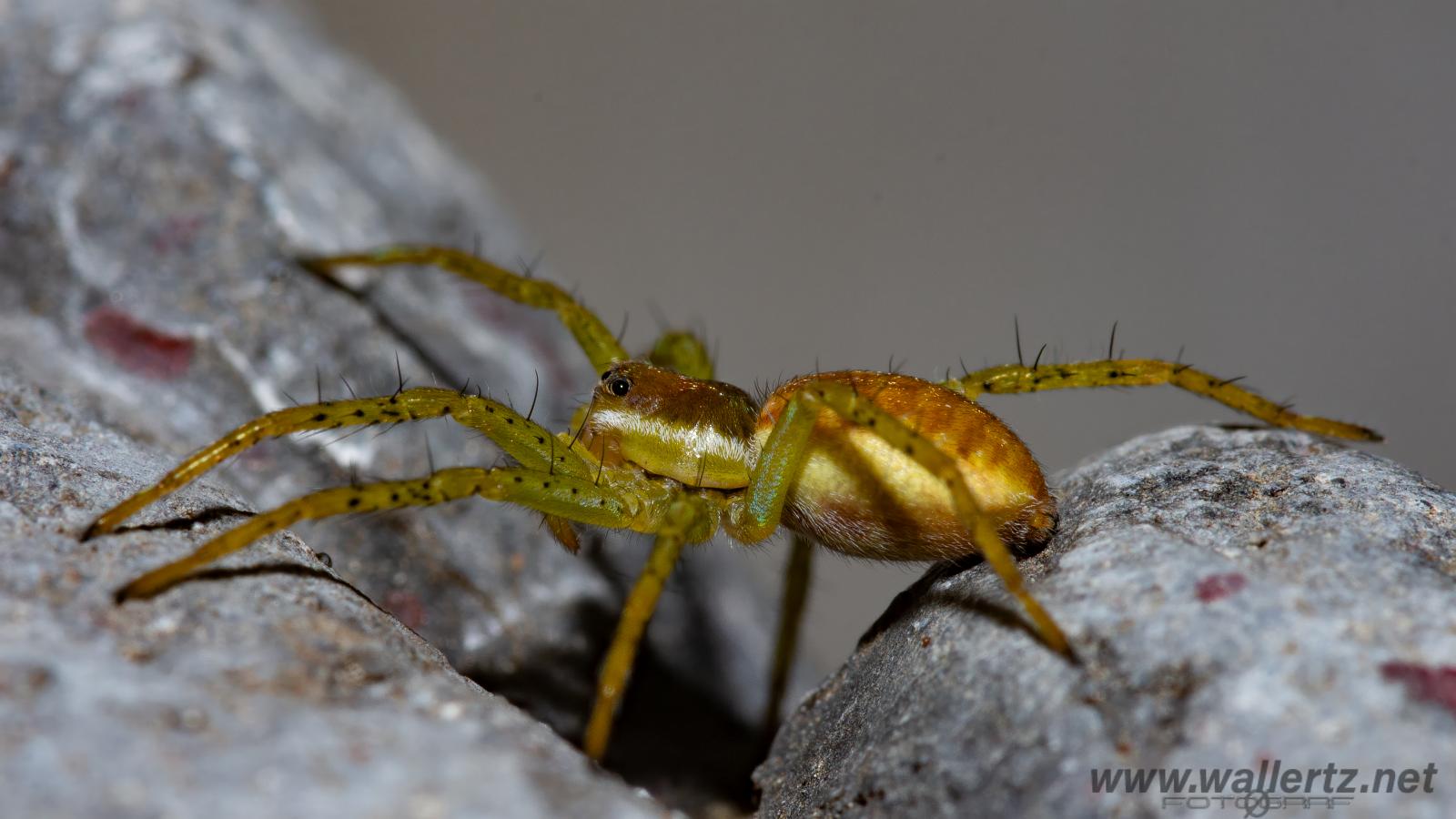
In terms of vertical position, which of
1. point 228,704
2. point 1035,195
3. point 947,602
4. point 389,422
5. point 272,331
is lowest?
point 228,704

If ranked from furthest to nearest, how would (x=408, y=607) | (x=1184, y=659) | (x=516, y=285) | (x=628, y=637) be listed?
(x=516, y=285), (x=408, y=607), (x=628, y=637), (x=1184, y=659)

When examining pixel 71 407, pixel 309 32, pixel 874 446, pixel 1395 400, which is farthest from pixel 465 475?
pixel 1395 400

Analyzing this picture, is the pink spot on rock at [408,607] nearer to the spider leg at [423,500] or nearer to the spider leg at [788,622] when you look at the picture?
the spider leg at [423,500]

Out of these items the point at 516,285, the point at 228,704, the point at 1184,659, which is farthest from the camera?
the point at 516,285

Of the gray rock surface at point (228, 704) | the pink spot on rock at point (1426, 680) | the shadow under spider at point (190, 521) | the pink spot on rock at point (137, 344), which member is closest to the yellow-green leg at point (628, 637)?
the gray rock surface at point (228, 704)

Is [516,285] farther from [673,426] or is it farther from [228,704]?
[228,704]

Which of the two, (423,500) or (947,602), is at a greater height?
(947,602)

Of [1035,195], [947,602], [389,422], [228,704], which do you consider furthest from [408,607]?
[1035,195]
